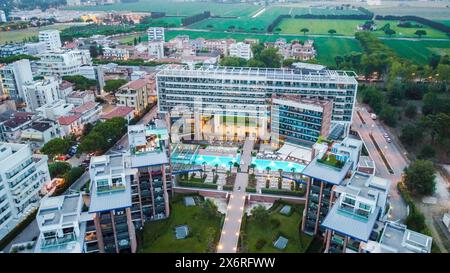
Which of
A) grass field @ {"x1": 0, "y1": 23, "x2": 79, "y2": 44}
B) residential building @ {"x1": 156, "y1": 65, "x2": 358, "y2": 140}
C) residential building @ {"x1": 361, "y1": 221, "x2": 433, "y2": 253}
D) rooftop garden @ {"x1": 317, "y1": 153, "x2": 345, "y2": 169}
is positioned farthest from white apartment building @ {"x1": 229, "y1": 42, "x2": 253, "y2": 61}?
residential building @ {"x1": 361, "y1": 221, "x2": 433, "y2": 253}

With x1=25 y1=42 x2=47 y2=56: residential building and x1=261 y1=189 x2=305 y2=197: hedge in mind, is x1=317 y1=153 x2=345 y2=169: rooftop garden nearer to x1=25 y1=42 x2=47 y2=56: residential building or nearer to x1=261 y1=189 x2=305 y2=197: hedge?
x1=261 y1=189 x2=305 y2=197: hedge

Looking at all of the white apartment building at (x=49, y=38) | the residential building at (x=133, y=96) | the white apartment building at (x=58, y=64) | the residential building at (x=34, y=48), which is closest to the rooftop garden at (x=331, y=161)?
the residential building at (x=133, y=96)

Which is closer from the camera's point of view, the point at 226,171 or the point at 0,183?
the point at 0,183

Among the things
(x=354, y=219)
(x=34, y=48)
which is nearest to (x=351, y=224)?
(x=354, y=219)
